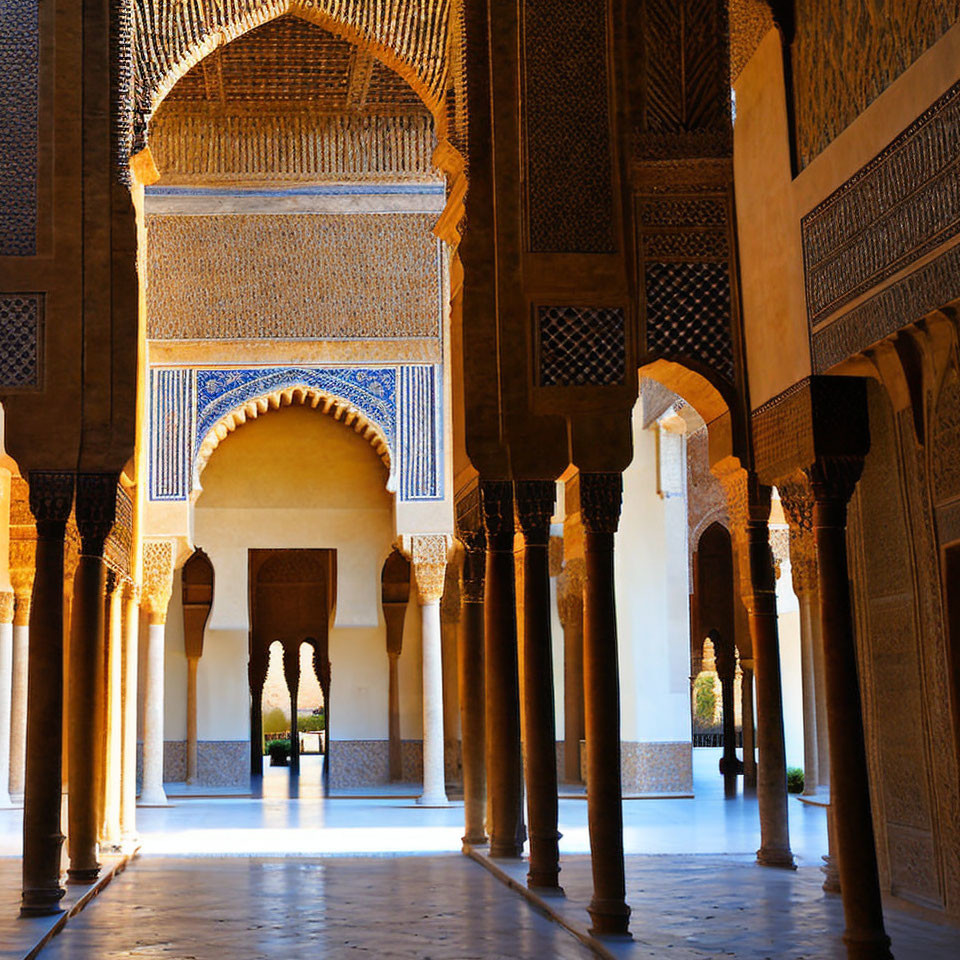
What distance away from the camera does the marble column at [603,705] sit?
6.55 m

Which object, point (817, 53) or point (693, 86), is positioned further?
point (693, 86)

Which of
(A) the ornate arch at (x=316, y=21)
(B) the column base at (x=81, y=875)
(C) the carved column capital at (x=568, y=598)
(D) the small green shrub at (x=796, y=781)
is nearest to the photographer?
(B) the column base at (x=81, y=875)

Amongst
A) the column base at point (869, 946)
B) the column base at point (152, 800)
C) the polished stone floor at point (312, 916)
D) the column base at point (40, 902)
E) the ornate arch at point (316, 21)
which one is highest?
the ornate arch at point (316, 21)

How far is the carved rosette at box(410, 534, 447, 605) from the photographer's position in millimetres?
15125

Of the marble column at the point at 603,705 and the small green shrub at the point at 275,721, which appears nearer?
the marble column at the point at 603,705

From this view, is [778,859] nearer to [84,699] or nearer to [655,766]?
[84,699]

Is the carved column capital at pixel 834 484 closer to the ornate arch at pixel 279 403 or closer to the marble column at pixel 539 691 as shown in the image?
the marble column at pixel 539 691

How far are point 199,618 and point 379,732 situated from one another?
2.87m

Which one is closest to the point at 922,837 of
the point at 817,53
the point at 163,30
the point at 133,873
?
the point at 817,53

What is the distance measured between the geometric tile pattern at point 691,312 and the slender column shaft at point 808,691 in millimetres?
6843

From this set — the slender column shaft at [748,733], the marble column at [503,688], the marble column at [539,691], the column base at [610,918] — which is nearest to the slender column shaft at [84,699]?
the marble column at [503,688]

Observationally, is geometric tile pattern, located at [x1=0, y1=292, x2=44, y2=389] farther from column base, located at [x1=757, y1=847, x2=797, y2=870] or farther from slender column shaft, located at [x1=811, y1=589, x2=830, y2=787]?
slender column shaft, located at [x1=811, y1=589, x2=830, y2=787]

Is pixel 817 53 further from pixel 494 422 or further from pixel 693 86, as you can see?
pixel 494 422

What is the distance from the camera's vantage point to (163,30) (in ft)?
31.4
